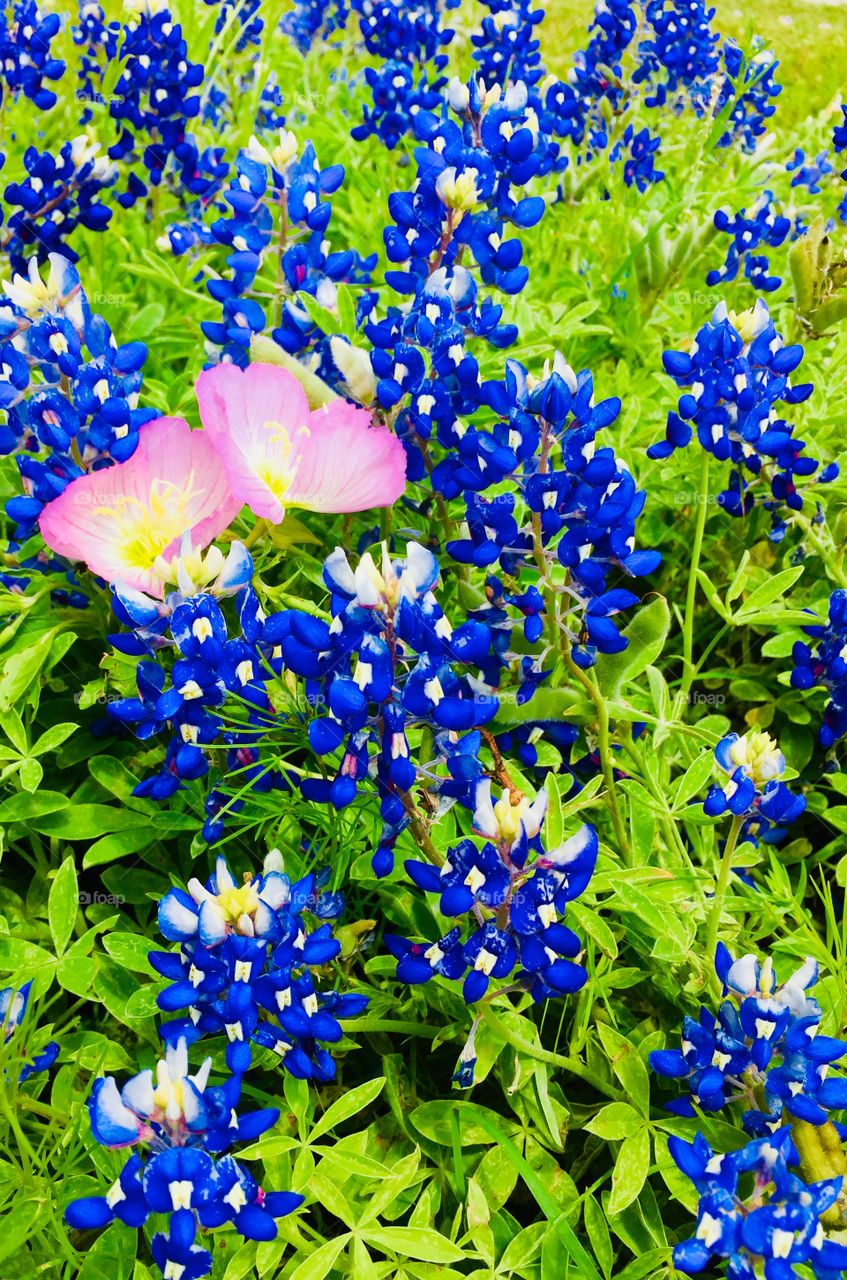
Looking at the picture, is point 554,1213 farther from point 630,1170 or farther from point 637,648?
point 637,648

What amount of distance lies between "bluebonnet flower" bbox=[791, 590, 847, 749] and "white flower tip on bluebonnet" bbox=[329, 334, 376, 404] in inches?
33.1

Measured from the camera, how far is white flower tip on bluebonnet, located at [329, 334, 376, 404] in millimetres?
1777

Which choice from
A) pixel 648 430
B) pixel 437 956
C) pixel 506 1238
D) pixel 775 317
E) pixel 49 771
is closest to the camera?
pixel 437 956

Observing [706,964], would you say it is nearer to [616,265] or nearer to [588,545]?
[588,545]

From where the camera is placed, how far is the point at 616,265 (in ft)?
10.5

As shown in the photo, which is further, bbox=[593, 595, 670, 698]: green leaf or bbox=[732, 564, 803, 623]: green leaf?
bbox=[732, 564, 803, 623]: green leaf

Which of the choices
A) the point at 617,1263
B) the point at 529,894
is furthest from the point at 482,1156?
the point at 529,894

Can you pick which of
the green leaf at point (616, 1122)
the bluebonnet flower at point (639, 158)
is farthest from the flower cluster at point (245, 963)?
the bluebonnet flower at point (639, 158)

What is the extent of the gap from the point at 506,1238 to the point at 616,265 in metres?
2.50

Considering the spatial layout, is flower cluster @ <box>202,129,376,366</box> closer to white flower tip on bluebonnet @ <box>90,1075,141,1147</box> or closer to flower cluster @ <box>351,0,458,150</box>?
flower cluster @ <box>351,0,458,150</box>

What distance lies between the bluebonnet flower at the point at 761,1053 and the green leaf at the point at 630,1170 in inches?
3.5

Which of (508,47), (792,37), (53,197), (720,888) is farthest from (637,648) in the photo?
(792,37)

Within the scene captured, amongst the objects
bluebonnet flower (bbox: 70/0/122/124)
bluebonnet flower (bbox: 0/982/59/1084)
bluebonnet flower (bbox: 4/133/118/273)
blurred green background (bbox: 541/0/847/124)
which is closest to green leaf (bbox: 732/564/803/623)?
bluebonnet flower (bbox: 0/982/59/1084)

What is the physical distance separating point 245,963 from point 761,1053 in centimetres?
57
